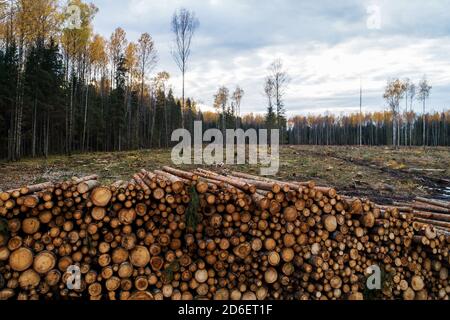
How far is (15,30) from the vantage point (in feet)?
78.1

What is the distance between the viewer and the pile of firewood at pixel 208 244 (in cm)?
404

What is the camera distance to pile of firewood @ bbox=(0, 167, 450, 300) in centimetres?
404

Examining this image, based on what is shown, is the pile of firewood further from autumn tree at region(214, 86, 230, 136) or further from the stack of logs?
autumn tree at region(214, 86, 230, 136)

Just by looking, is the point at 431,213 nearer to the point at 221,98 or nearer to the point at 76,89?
the point at 76,89

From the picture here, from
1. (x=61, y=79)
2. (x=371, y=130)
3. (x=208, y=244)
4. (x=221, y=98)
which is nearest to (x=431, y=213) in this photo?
(x=208, y=244)

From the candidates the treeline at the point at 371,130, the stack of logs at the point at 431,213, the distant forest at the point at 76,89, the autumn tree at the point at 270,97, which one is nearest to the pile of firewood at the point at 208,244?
the stack of logs at the point at 431,213

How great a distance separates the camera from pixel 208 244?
4.32 metres

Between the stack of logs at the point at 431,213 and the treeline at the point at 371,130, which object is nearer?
the stack of logs at the point at 431,213

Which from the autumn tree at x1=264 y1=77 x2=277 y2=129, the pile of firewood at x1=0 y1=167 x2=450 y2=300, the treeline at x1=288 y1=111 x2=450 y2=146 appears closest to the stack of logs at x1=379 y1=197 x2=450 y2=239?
the pile of firewood at x1=0 y1=167 x2=450 y2=300

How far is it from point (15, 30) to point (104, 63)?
1498cm

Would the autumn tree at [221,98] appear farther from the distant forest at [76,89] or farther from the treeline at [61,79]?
the treeline at [61,79]

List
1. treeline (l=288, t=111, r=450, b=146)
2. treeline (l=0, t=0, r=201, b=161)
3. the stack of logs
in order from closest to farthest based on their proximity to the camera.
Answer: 1. the stack of logs
2. treeline (l=0, t=0, r=201, b=161)
3. treeline (l=288, t=111, r=450, b=146)
